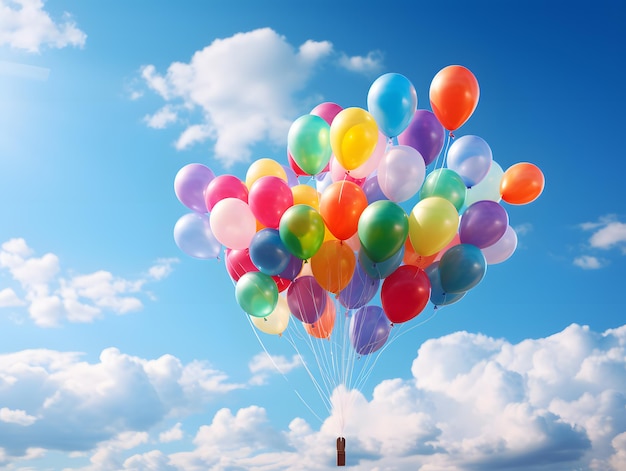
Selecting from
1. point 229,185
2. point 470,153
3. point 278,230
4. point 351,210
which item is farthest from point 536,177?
point 229,185

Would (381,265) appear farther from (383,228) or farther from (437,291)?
(437,291)

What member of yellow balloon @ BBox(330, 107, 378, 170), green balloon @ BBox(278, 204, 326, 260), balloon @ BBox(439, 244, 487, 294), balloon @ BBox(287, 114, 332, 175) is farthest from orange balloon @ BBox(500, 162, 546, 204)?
green balloon @ BBox(278, 204, 326, 260)

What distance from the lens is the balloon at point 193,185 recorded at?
7965 millimetres

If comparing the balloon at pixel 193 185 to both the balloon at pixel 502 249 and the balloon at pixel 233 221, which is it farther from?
the balloon at pixel 502 249

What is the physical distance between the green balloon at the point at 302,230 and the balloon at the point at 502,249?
2.16 meters

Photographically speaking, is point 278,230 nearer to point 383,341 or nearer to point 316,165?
point 316,165

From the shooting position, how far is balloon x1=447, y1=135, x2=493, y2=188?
7543mm

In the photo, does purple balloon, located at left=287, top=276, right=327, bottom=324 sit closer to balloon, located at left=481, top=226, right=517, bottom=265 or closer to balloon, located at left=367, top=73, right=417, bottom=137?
balloon, located at left=367, top=73, right=417, bottom=137

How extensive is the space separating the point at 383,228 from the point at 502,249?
195cm

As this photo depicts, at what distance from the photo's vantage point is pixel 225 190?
7633mm

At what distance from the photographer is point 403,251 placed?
23.8 ft

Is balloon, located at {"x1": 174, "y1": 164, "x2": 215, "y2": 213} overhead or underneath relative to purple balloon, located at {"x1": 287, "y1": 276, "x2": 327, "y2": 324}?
overhead

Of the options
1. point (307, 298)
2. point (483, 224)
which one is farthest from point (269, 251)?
point (483, 224)

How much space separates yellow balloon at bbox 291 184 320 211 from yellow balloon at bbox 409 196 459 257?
1057 millimetres
